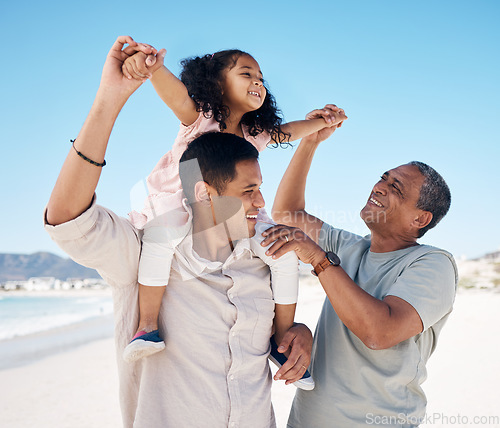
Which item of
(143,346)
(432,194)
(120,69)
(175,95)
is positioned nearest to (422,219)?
(432,194)

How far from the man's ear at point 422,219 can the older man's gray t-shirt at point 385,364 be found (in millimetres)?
329

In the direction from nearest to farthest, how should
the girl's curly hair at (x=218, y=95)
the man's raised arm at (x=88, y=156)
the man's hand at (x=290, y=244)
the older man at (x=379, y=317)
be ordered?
the man's raised arm at (x=88, y=156) < the man's hand at (x=290, y=244) < the older man at (x=379, y=317) < the girl's curly hair at (x=218, y=95)

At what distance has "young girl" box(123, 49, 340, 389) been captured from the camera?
1.62 m

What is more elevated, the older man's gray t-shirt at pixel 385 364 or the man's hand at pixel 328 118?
the man's hand at pixel 328 118

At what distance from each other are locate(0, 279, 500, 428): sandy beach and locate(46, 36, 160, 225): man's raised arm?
437 centimetres

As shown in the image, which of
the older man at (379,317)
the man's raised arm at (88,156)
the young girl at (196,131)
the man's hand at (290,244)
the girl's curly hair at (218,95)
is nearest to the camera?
the man's raised arm at (88,156)

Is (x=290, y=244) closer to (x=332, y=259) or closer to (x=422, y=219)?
(x=332, y=259)

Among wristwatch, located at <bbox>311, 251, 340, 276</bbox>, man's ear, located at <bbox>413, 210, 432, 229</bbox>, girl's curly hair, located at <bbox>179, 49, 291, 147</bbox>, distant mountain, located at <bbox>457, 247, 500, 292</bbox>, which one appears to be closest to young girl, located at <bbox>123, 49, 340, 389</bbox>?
girl's curly hair, located at <bbox>179, 49, 291, 147</bbox>

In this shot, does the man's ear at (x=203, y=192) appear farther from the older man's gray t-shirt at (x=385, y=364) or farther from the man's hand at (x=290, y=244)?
the older man's gray t-shirt at (x=385, y=364)

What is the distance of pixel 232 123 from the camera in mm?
2852

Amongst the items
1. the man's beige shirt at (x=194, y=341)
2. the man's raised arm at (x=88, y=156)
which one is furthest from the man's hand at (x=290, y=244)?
the man's raised arm at (x=88, y=156)

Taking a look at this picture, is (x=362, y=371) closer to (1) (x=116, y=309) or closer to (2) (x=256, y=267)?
(2) (x=256, y=267)

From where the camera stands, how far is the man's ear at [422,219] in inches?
104

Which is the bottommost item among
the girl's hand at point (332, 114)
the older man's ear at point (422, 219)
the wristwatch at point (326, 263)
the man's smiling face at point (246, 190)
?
the wristwatch at point (326, 263)
